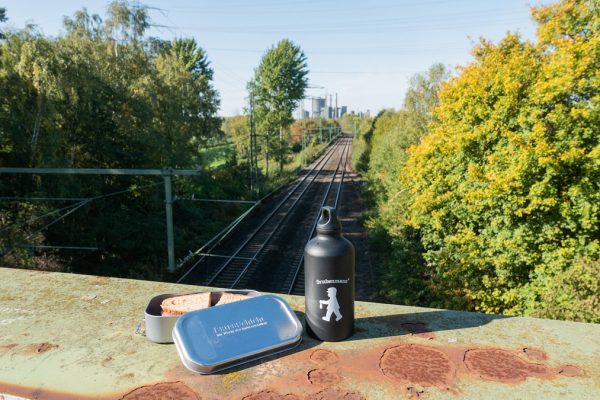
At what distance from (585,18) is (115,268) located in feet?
53.4

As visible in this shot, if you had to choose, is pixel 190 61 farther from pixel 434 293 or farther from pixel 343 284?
pixel 343 284

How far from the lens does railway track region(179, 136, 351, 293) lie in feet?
43.1

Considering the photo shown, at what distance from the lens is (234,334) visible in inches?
73.2

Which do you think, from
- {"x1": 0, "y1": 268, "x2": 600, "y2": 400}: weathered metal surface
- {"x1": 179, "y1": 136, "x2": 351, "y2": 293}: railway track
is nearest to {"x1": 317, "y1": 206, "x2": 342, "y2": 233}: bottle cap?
{"x1": 0, "y1": 268, "x2": 600, "y2": 400}: weathered metal surface

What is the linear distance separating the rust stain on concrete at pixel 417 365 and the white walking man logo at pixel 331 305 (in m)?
0.31

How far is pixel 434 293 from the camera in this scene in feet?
33.9

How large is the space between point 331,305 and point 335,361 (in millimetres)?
272

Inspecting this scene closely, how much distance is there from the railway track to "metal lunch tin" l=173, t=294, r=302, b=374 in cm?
1036

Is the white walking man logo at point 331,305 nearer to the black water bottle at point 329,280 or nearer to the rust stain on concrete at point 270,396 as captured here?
the black water bottle at point 329,280

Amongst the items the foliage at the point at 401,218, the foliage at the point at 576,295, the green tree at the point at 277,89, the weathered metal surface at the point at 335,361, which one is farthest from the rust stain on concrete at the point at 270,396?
the green tree at the point at 277,89

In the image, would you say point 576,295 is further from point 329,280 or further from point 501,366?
point 329,280

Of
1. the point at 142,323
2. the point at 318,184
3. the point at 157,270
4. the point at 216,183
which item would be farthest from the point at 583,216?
the point at 318,184

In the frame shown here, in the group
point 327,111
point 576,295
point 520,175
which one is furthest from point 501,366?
point 327,111

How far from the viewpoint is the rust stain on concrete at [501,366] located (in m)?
1.69
